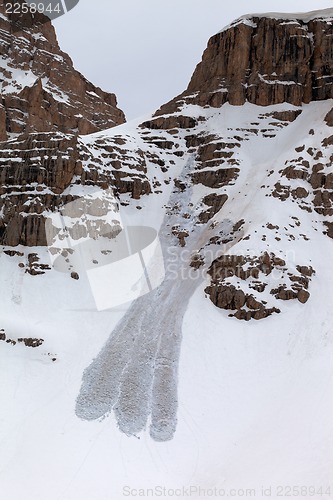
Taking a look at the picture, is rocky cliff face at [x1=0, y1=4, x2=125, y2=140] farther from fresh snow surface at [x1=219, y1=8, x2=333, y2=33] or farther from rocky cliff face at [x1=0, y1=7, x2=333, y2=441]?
fresh snow surface at [x1=219, y1=8, x2=333, y2=33]

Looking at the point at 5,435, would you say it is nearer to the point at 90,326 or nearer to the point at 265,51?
the point at 90,326

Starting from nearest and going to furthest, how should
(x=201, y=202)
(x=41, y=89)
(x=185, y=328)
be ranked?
(x=185, y=328) < (x=201, y=202) < (x=41, y=89)

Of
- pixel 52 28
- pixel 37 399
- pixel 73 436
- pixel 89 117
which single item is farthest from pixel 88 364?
pixel 52 28

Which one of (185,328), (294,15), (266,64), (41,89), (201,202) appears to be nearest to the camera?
(185,328)

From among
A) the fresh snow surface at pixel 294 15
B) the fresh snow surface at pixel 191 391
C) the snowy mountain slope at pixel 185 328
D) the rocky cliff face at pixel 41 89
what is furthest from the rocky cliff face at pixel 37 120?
the fresh snow surface at pixel 294 15

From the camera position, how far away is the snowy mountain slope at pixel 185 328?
2788 cm

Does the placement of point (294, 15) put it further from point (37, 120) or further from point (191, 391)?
point (191, 391)

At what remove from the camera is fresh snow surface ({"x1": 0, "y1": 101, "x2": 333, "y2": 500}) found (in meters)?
26.8

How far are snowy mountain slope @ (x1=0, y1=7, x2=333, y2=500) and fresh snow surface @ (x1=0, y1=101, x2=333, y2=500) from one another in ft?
0.36

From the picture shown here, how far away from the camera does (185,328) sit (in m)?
39.6

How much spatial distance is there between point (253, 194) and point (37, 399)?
32314mm

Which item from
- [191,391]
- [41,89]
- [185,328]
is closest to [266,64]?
[41,89]

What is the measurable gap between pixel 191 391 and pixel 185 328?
22.1ft

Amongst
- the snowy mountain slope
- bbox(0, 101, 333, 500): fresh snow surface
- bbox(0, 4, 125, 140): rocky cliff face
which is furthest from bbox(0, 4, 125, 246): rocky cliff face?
bbox(0, 101, 333, 500): fresh snow surface
